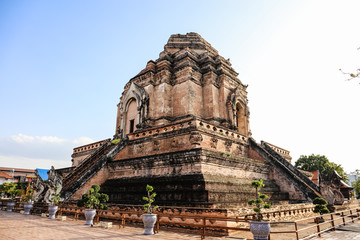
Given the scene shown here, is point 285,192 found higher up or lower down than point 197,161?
lower down

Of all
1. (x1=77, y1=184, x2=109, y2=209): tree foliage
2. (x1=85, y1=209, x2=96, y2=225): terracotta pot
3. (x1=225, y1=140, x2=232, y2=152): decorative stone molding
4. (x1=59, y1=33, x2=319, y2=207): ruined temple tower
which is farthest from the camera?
(x1=225, y1=140, x2=232, y2=152): decorative stone molding

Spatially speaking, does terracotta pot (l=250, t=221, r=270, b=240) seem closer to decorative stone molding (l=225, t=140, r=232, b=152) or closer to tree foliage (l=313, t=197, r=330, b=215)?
tree foliage (l=313, t=197, r=330, b=215)

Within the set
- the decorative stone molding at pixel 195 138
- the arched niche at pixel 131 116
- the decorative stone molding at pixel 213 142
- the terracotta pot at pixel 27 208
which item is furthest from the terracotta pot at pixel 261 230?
the arched niche at pixel 131 116

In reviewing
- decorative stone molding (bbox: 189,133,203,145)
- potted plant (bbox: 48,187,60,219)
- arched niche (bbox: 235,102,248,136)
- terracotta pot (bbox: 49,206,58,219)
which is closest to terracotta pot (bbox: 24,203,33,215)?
potted plant (bbox: 48,187,60,219)

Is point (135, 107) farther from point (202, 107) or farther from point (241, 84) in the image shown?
point (241, 84)

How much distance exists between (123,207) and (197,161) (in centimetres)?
391

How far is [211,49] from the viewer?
2438 centimetres

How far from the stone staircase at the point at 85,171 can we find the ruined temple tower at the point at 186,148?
0.05 m

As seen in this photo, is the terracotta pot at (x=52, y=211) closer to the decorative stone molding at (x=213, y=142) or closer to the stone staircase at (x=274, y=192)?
the decorative stone molding at (x=213, y=142)

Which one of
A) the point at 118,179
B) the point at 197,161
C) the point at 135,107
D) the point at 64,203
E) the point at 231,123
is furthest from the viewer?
the point at 135,107

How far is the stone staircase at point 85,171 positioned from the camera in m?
12.7

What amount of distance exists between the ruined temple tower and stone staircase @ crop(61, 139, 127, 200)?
53 millimetres

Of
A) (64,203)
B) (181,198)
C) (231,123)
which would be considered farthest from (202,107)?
(64,203)

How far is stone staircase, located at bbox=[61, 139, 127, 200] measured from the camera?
1269 centimetres
